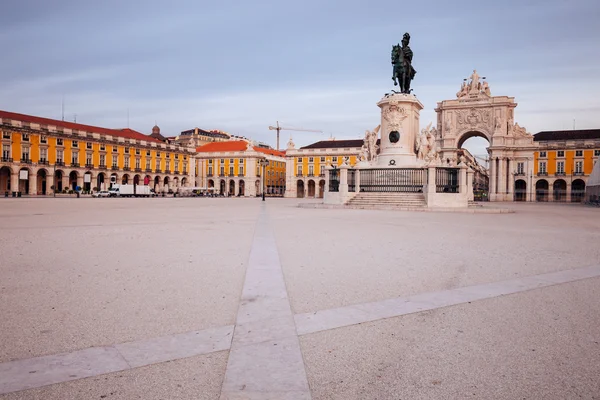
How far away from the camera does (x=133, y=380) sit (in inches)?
104

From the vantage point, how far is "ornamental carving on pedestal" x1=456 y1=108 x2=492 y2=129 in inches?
2655

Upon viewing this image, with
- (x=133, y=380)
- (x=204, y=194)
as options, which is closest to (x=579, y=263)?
(x=133, y=380)

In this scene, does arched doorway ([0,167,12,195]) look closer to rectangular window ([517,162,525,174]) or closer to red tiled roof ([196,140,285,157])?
red tiled roof ([196,140,285,157])

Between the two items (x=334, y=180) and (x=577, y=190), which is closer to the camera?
(x=334, y=180)

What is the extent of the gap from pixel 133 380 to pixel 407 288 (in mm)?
3195

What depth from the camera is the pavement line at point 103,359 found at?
8.71ft

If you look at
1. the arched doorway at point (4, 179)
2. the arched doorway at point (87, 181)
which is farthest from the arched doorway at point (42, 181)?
the arched doorway at point (87, 181)

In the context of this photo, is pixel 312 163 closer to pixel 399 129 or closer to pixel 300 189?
pixel 300 189

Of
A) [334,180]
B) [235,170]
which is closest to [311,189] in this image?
[235,170]

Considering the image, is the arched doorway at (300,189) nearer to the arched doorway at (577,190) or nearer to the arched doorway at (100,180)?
the arched doorway at (100,180)

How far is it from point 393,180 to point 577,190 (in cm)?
5652

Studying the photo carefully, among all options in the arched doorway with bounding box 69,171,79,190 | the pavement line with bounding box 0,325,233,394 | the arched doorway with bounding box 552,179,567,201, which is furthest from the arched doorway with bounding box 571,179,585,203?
the arched doorway with bounding box 69,171,79,190

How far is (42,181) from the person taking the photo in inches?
2549

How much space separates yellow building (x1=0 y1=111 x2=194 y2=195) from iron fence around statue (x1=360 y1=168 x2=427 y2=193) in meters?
46.6
